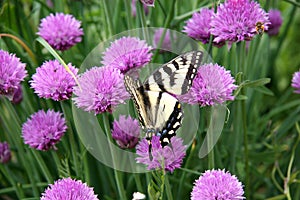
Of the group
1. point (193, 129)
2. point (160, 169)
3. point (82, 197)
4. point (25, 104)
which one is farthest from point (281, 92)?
point (82, 197)

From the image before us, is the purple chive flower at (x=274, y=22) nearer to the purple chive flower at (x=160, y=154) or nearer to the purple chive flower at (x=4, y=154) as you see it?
the purple chive flower at (x=160, y=154)

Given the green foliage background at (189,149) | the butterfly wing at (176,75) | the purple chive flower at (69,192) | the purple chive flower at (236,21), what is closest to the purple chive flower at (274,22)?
the green foliage background at (189,149)

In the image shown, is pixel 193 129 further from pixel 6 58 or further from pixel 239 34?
pixel 6 58

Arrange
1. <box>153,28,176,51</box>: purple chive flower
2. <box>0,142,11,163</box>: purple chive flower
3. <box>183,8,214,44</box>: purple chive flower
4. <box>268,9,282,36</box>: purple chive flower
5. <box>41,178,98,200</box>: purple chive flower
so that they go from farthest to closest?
<box>268,9,282,36</box>: purple chive flower < <box>153,28,176,51</box>: purple chive flower < <box>0,142,11,163</box>: purple chive flower < <box>183,8,214,44</box>: purple chive flower < <box>41,178,98,200</box>: purple chive flower

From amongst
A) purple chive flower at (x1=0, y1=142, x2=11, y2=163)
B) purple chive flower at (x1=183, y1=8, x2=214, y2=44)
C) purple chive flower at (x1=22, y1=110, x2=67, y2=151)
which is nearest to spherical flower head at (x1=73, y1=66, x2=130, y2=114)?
purple chive flower at (x1=22, y1=110, x2=67, y2=151)

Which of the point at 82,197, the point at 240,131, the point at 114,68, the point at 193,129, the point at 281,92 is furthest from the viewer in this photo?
the point at 281,92

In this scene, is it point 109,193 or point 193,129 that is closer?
point 193,129

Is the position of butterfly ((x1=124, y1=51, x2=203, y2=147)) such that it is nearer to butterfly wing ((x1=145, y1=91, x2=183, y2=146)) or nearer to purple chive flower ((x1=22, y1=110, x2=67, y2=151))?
butterfly wing ((x1=145, y1=91, x2=183, y2=146))
